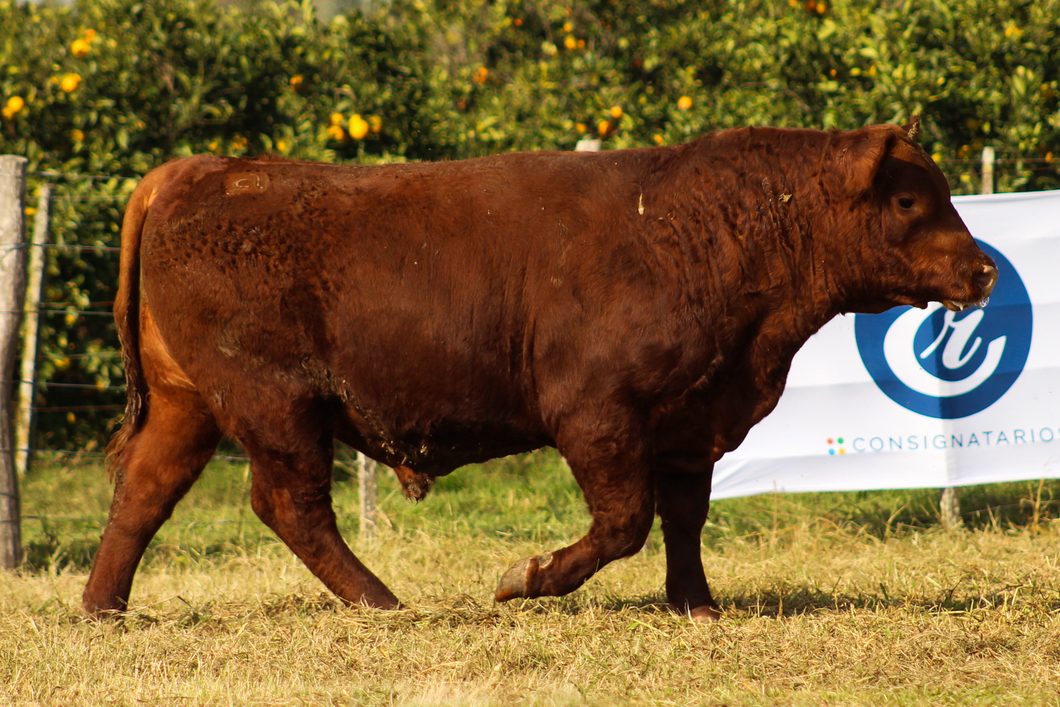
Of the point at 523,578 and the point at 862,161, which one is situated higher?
the point at 862,161

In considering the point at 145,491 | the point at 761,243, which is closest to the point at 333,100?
the point at 145,491

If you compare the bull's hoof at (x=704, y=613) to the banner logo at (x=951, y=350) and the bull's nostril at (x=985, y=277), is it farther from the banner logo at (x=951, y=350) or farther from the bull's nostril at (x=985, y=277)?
the banner logo at (x=951, y=350)

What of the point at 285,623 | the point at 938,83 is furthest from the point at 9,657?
the point at 938,83

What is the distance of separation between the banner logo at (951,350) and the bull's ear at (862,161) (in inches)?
74.2

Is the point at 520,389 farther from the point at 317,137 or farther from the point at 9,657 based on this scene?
the point at 317,137

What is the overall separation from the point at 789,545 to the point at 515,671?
2431mm

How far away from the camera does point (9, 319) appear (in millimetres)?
5336

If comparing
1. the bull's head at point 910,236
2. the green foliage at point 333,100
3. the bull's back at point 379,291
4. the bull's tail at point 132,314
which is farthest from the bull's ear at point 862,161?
the green foliage at point 333,100

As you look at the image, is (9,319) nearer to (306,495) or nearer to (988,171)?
(306,495)

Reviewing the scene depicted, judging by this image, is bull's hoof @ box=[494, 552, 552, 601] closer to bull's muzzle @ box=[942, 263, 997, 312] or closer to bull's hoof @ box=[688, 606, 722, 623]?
bull's hoof @ box=[688, 606, 722, 623]

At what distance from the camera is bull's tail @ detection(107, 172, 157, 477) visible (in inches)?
158

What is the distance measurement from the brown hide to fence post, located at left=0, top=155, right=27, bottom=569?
180 cm

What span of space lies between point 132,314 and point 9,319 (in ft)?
5.13

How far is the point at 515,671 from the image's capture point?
3.41 meters
